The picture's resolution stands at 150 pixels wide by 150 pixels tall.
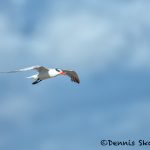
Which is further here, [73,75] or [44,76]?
[73,75]

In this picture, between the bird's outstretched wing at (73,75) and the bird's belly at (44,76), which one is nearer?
the bird's belly at (44,76)

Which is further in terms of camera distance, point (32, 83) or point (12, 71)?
point (32, 83)

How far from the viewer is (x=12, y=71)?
6450 cm

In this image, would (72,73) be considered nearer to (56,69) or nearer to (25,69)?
(56,69)

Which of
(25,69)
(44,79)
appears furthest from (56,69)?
(25,69)

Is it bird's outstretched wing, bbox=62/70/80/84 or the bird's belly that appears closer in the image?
the bird's belly

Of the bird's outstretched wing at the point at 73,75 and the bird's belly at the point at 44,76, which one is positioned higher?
the bird's outstretched wing at the point at 73,75

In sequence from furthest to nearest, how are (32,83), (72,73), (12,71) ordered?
1. (72,73)
2. (32,83)
3. (12,71)

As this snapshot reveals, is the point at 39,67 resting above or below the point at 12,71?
above

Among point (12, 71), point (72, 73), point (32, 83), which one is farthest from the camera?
point (72, 73)

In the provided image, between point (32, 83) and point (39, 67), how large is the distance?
1914mm

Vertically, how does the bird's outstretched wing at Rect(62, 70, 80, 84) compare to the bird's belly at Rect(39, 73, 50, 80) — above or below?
above

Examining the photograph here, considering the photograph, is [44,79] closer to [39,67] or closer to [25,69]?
[39,67]

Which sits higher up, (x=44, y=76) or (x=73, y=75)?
(x=73, y=75)
